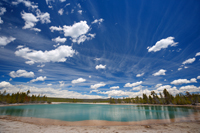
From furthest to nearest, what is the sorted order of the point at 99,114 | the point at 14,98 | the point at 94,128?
the point at 14,98, the point at 99,114, the point at 94,128

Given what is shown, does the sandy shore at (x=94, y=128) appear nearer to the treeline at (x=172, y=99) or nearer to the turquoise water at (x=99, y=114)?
the turquoise water at (x=99, y=114)

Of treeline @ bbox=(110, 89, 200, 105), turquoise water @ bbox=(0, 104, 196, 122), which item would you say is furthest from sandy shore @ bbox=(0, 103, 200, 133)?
treeline @ bbox=(110, 89, 200, 105)

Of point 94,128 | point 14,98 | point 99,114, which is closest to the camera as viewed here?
point 94,128

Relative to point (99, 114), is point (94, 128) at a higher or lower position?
higher

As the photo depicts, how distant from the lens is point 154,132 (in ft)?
45.1

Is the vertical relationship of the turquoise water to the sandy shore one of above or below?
below

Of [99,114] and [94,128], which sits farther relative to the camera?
[99,114]

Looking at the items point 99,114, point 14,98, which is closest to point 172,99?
point 99,114

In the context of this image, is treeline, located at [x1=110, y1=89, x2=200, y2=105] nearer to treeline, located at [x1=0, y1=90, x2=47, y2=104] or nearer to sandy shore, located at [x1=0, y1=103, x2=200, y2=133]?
sandy shore, located at [x1=0, y1=103, x2=200, y2=133]

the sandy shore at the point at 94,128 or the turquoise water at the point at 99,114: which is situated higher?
the sandy shore at the point at 94,128

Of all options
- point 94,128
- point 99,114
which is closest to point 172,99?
point 99,114

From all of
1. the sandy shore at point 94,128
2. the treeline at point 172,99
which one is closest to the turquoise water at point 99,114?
the sandy shore at point 94,128

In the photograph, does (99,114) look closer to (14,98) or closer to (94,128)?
(94,128)

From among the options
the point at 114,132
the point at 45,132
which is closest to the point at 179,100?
the point at 114,132
